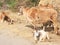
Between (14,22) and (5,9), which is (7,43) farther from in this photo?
(5,9)

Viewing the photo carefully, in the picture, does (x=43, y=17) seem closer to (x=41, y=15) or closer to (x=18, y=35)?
(x=41, y=15)

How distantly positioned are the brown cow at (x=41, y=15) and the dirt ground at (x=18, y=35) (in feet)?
1.10

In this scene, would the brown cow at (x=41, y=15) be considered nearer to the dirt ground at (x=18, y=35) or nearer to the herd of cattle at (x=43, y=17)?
the herd of cattle at (x=43, y=17)

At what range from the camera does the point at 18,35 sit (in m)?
8.55

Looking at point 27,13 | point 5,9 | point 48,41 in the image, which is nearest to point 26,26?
point 27,13

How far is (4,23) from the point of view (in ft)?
33.1

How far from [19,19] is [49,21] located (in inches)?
66.0

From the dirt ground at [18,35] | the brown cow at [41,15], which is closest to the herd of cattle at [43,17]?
the brown cow at [41,15]

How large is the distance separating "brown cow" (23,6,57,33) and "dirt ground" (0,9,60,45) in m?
0.33

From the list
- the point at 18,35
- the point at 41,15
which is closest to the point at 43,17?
the point at 41,15

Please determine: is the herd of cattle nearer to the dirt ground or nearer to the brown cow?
the brown cow

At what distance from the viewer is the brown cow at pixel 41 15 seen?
9039mm

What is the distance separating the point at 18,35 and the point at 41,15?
1.21 meters

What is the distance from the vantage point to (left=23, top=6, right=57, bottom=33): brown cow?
9.04m
